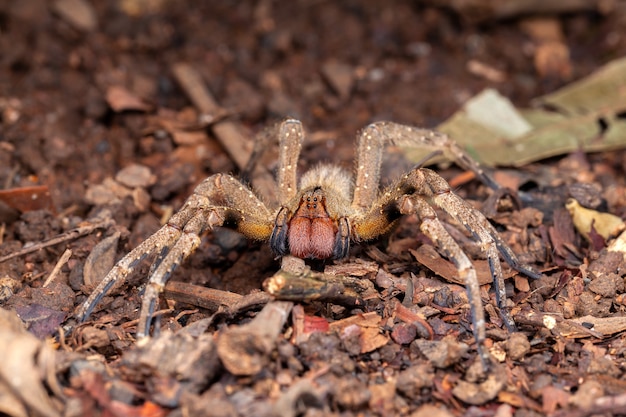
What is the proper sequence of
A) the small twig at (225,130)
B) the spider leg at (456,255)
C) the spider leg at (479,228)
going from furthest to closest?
the small twig at (225,130)
the spider leg at (479,228)
the spider leg at (456,255)

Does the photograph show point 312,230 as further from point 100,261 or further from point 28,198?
point 28,198

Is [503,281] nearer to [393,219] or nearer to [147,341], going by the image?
[393,219]

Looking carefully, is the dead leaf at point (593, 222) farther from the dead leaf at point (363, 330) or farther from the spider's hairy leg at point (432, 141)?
the dead leaf at point (363, 330)

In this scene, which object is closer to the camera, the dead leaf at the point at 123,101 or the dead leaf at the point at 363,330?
the dead leaf at the point at 363,330

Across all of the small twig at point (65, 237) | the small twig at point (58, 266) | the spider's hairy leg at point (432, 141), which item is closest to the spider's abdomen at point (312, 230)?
the spider's hairy leg at point (432, 141)

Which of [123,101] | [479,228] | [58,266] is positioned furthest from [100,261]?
[479,228]

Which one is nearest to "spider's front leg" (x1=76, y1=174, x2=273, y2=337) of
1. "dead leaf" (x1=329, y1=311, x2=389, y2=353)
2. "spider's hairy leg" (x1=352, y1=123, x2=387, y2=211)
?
"spider's hairy leg" (x1=352, y1=123, x2=387, y2=211)

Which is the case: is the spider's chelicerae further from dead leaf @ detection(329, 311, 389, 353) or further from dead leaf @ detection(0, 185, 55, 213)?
dead leaf @ detection(0, 185, 55, 213)
